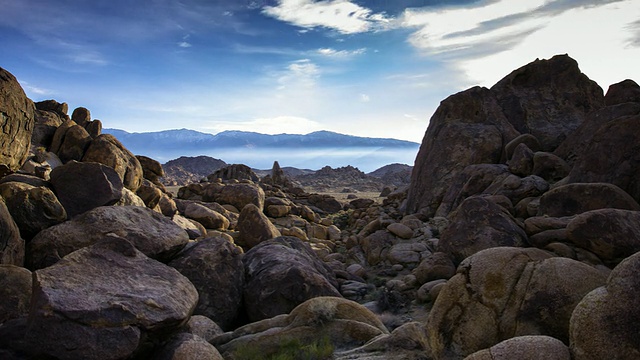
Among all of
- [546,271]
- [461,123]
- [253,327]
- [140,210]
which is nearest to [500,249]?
[546,271]

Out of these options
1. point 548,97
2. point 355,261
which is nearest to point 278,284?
point 355,261

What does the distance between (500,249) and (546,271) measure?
2.38 feet

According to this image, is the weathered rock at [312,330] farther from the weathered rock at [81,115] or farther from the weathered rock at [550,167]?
the weathered rock at [81,115]

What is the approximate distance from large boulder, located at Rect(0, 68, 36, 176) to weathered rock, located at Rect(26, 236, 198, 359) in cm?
582

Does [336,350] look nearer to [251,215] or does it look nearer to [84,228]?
[84,228]

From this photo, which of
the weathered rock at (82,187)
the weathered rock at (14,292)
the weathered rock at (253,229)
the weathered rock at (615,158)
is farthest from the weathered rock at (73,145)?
the weathered rock at (615,158)

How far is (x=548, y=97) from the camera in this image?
23578 millimetres

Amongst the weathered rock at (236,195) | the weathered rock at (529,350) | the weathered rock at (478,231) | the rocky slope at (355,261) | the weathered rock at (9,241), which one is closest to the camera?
the weathered rock at (529,350)

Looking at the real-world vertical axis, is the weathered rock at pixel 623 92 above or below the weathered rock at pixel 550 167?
above

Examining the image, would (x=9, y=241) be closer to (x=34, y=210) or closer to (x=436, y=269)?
(x=34, y=210)

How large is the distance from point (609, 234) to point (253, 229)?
1239cm

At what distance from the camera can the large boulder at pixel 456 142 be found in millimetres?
21672

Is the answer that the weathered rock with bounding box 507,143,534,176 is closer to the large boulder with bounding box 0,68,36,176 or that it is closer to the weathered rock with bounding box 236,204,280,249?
the weathered rock with bounding box 236,204,280,249

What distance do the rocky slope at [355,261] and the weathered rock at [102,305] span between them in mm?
24
